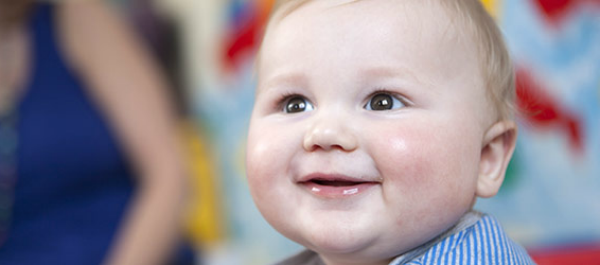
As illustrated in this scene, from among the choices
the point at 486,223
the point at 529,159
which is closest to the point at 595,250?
the point at 529,159

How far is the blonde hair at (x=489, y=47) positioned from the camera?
635 mm

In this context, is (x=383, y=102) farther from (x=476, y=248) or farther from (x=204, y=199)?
(x=204, y=199)

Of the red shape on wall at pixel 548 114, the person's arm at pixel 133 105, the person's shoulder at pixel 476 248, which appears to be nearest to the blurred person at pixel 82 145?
the person's arm at pixel 133 105

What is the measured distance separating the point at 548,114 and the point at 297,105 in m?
0.62

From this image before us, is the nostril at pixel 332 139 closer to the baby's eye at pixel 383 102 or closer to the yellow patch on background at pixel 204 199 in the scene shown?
the baby's eye at pixel 383 102

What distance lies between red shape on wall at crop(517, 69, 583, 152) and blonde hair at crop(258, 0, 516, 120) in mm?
403

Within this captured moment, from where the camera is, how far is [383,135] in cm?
57

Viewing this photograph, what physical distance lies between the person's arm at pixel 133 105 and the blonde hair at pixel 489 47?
72 cm

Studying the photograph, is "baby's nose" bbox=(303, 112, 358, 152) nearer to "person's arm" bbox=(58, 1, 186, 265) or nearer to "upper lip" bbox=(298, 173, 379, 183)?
"upper lip" bbox=(298, 173, 379, 183)

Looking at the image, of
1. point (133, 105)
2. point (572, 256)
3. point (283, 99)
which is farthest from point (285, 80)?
point (133, 105)

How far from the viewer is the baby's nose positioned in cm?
56

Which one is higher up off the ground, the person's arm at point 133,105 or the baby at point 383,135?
the person's arm at point 133,105

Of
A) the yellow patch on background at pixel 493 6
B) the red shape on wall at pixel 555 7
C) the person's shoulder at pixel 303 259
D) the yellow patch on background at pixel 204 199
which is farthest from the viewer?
the yellow patch on background at pixel 204 199

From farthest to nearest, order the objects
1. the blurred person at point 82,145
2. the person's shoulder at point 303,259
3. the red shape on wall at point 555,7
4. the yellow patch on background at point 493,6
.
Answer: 1. the blurred person at point 82,145
2. the red shape on wall at point 555,7
3. the yellow patch on background at point 493,6
4. the person's shoulder at point 303,259
